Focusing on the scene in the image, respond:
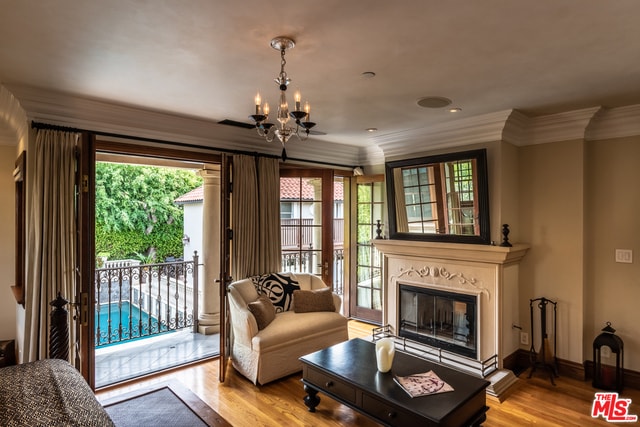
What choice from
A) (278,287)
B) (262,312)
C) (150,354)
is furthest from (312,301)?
(150,354)

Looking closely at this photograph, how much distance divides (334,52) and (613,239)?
315 cm

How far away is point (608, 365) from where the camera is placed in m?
3.33

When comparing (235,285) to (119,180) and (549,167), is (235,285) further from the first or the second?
(119,180)

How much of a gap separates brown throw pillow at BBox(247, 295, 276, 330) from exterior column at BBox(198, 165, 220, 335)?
1.38 metres

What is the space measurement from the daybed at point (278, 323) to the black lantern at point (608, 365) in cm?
232

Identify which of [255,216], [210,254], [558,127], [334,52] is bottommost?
[210,254]

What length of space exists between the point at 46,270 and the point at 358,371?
2500mm

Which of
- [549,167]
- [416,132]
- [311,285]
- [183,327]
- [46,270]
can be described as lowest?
[183,327]

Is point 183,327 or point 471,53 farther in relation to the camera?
point 183,327

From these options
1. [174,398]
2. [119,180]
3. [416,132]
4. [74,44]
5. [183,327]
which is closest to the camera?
[74,44]

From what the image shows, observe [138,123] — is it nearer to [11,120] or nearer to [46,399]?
[11,120]

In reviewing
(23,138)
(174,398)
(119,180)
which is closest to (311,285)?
(174,398)

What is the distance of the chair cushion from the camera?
3.93 metres

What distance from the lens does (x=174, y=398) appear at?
8.46 ft
